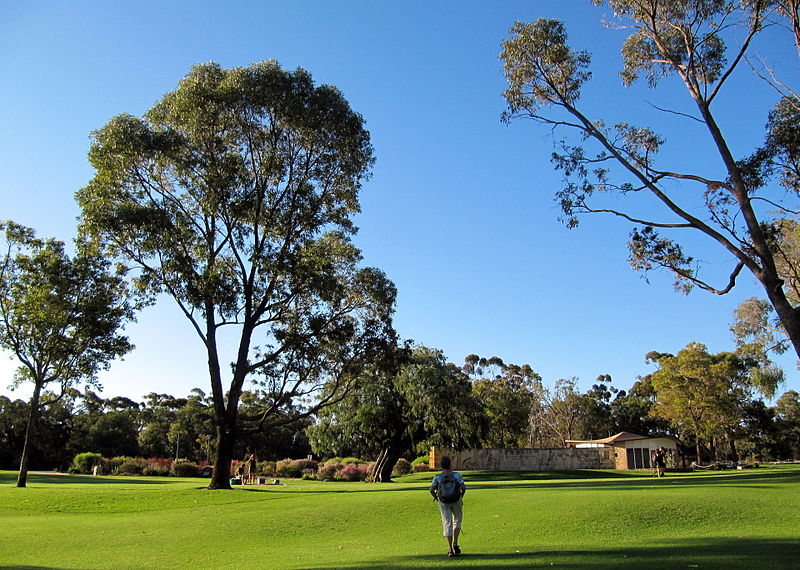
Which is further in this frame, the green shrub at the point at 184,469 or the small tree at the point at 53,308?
the green shrub at the point at 184,469

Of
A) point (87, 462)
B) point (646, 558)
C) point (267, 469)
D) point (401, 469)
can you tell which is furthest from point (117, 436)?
point (646, 558)

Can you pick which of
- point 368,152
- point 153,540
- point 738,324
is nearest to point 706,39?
point 368,152

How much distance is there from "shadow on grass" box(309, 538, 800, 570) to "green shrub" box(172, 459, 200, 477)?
1575 inches

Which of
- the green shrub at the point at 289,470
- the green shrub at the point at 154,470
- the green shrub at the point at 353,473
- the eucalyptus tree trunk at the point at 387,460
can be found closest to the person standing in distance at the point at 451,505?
the eucalyptus tree trunk at the point at 387,460

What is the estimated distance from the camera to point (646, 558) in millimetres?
8844

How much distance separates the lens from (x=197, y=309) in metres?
24.7

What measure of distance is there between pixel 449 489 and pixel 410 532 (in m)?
3.83

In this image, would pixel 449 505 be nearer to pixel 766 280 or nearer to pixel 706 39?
pixel 766 280

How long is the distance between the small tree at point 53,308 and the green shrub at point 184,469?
657 inches

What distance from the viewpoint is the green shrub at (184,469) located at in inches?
1767

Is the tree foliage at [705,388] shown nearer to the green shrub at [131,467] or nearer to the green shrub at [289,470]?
the green shrub at [289,470]

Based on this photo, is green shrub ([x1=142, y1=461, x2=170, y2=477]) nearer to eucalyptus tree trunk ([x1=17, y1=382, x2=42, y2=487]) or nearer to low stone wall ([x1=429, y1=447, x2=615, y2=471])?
eucalyptus tree trunk ([x1=17, y1=382, x2=42, y2=487])

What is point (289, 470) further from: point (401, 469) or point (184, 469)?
point (401, 469)

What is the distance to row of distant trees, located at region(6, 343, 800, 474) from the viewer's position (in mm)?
37688
